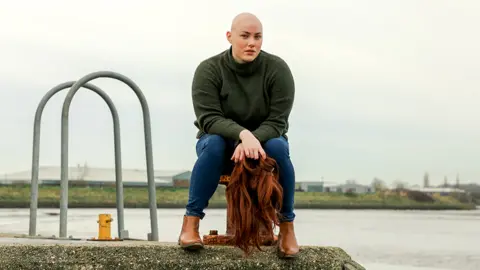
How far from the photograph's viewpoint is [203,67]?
6.06 meters

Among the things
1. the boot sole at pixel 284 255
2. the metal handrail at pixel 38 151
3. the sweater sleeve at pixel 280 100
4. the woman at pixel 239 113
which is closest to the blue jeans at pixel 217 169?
the woman at pixel 239 113

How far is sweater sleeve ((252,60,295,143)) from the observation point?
592cm

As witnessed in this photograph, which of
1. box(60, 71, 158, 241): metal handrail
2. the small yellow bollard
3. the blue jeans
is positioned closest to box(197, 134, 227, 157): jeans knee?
the blue jeans

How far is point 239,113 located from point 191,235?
857 millimetres

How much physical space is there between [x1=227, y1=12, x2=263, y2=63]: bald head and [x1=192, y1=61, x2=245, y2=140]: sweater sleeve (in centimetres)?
23

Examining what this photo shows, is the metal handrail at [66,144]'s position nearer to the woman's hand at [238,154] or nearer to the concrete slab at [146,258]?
the concrete slab at [146,258]

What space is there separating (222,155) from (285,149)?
15.9 inches

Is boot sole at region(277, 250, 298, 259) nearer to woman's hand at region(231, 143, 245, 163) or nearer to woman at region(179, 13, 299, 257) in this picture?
woman at region(179, 13, 299, 257)

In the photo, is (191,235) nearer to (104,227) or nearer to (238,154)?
(238,154)

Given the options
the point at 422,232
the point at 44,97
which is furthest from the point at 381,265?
the point at 422,232

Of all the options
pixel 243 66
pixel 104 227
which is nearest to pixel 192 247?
pixel 243 66

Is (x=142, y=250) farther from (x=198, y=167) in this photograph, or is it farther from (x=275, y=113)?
(x=275, y=113)

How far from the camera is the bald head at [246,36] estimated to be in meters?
5.93

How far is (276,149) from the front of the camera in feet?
18.9
